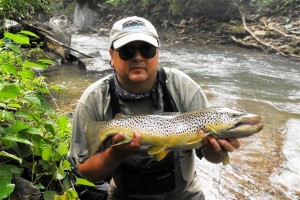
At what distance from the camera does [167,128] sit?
2697 mm

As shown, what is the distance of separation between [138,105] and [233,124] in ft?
2.77

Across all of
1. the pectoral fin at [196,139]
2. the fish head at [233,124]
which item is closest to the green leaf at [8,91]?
the pectoral fin at [196,139]

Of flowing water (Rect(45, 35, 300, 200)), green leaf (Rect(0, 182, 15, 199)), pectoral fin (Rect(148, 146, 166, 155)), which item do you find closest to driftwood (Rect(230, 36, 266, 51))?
flowing water (Rect(45, 35, 300, 200))

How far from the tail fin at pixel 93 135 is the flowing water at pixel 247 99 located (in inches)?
99.1

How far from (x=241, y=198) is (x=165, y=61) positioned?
10.5 m

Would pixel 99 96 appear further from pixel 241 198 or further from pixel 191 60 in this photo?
pixel 191 60

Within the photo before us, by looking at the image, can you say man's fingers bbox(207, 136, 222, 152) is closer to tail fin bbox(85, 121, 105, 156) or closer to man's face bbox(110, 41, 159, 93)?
man's face bbox(110, 41, 159, 93)

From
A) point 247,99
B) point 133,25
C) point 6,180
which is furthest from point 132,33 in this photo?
point 247,99

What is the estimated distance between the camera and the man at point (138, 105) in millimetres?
2826

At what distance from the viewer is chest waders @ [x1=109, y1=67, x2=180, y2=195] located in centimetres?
296

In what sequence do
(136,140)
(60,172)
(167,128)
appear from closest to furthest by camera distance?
(136,140) → (167,128) → (60,172)

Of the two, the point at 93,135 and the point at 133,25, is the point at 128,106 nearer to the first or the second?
the point at 93,135

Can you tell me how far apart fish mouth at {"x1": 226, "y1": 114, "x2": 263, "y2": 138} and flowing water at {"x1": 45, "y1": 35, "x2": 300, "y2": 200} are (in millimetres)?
2445

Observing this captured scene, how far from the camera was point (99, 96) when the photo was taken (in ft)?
9.79
